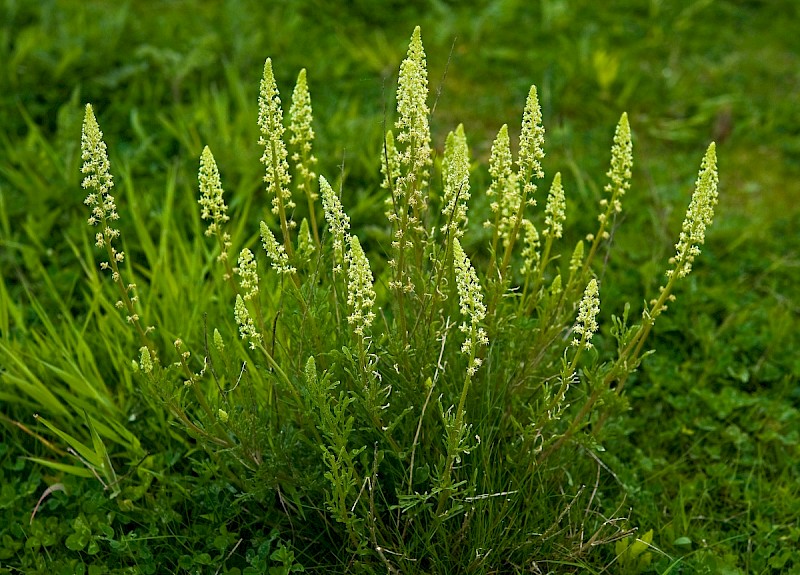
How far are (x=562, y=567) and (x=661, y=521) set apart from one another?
19.6 inches

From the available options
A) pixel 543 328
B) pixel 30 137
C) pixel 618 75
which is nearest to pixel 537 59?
pixel 618 75

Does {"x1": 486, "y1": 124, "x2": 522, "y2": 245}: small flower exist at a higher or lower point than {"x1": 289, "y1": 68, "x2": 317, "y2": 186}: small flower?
lower

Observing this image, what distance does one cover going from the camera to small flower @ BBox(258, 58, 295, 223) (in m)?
2.30

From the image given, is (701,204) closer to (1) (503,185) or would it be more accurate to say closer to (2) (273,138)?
(1) (503,185)

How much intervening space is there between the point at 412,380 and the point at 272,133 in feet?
2.57

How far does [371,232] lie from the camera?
4.18m

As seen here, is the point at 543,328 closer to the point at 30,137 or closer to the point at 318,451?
the point at 318,451

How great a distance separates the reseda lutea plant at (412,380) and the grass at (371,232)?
60 millimetres

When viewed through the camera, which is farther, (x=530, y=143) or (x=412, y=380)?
(x=412, y=380)

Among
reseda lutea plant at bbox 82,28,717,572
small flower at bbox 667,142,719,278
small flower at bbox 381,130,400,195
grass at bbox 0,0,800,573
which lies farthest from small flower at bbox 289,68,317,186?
small flower at bbox 667,142,719,278

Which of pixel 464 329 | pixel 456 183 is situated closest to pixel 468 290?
pixel 464 329

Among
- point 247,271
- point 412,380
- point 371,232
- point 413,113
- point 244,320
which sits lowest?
point 371,232

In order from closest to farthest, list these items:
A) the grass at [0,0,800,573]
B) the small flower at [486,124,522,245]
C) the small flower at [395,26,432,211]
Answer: the small flower at [395,26,432,211]
the small flower at [486,124,522,245]
the grass at [0,0,800,573]

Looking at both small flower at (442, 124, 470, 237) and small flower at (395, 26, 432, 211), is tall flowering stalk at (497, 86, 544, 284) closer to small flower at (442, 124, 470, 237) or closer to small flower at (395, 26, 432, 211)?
small flower at (442, 124, 470, 237)
